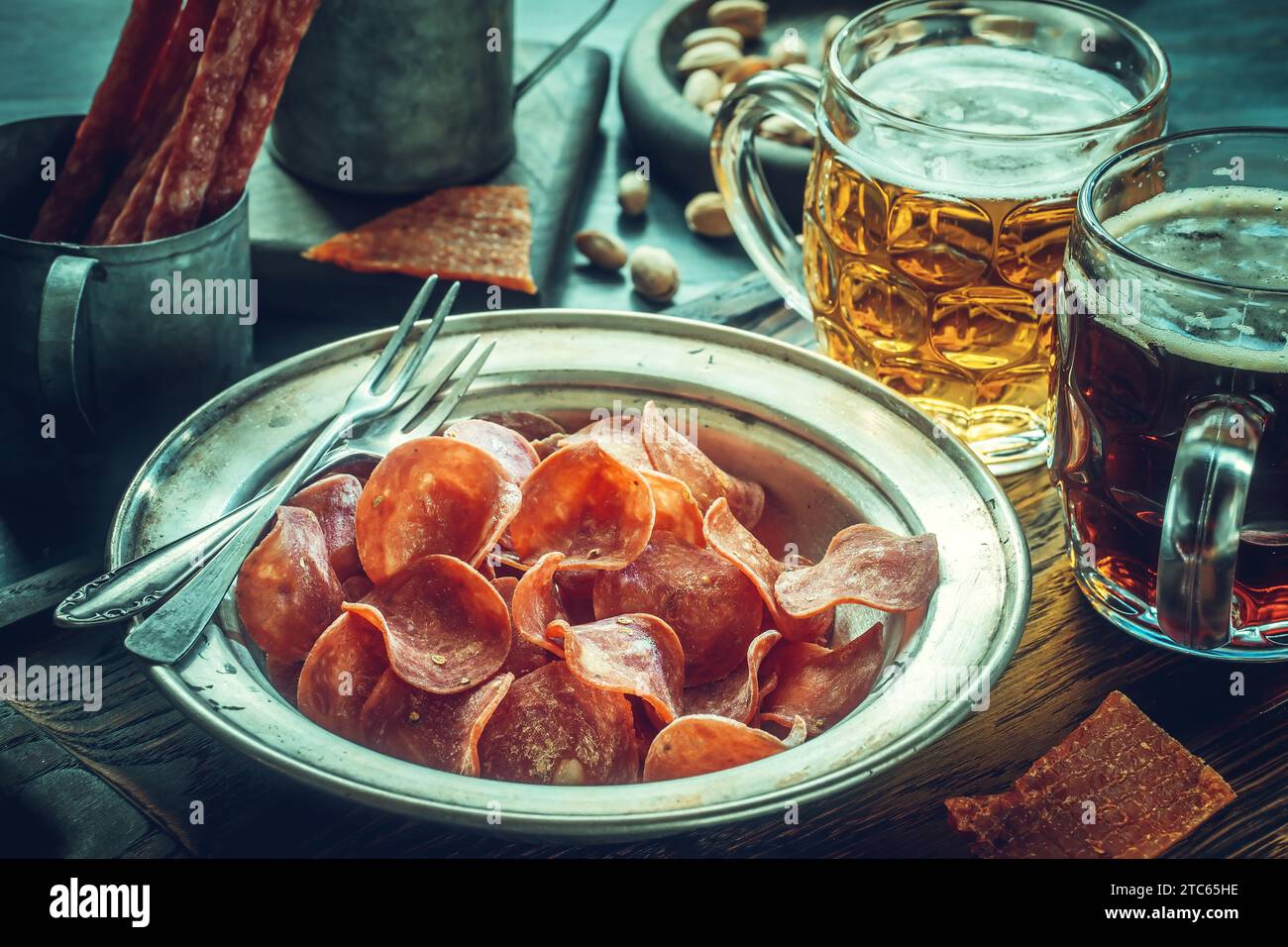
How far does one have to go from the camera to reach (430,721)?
81 cm

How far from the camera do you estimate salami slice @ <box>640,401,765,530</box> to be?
1.01m

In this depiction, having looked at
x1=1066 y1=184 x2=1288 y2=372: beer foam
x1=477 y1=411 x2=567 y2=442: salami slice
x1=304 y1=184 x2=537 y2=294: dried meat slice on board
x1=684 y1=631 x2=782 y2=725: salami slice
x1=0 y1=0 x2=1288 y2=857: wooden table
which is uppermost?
x1=1066 y1=184 x2=1288 y2=372: beer foam

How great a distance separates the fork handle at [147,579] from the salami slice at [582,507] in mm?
193

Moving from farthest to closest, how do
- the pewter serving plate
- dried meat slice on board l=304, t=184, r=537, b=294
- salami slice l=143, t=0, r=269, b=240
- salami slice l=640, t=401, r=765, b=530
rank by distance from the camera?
dried meat slice on board l=304, t=184, r=537, b=294, salami slice l=143, t=0, r=269, b=240, salami slice l=640, t=401, r=765, b=530, the pewter serving plate

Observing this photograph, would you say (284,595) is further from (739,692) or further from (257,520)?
(739,692)

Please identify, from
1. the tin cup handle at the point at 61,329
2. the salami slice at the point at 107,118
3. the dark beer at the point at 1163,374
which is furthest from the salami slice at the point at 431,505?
the salami slice at the point at 107,118

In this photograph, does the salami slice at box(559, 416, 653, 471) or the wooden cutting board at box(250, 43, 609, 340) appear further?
the wooden cutting board at box(250, 43, 609, 340)

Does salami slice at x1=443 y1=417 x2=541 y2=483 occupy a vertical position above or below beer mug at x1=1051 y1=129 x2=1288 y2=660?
below

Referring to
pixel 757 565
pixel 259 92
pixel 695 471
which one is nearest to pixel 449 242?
pixel 259 92

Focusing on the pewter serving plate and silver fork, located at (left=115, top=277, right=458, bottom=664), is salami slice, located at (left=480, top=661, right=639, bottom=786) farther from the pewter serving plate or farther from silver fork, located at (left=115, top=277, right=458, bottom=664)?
silver fork, located at (left=115, top=277, right=458, bottom=664)

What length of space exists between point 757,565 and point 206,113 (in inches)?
25.1

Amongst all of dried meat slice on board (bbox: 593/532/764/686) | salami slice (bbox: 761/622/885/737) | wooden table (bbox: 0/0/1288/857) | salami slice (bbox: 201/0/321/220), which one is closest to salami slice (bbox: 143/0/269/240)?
salami slice (bbox: 201/0/321/220)

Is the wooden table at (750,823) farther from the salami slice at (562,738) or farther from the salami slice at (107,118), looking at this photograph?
the salami slice at (107,118)

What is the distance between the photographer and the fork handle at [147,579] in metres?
0.80
